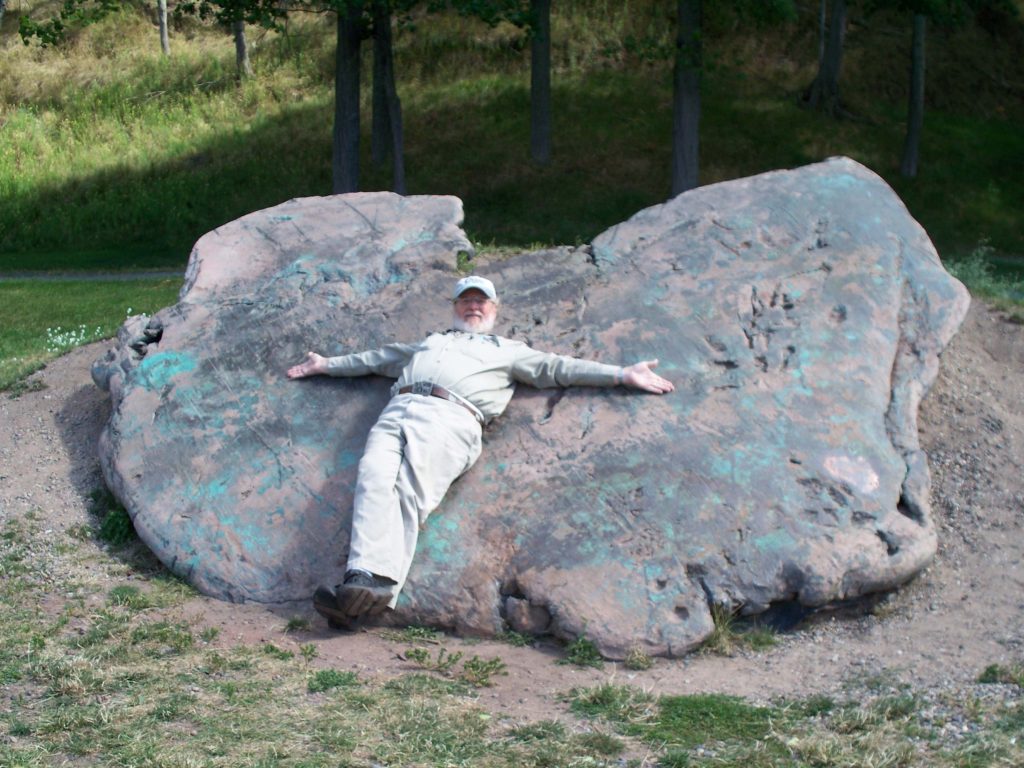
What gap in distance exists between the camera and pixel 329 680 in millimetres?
4715

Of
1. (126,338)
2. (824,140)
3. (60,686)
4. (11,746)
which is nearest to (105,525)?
(126,338)

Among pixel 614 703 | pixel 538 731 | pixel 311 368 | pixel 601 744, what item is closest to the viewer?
pixel 601 744

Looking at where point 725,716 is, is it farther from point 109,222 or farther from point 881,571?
point 109,222

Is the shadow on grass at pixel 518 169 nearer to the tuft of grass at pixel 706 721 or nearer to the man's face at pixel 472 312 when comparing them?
the man's face at pixel 472 312

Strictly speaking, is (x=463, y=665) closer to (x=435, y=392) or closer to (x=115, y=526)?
(x=435, y=392)

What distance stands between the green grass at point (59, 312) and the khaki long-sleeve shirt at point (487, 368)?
149 inches

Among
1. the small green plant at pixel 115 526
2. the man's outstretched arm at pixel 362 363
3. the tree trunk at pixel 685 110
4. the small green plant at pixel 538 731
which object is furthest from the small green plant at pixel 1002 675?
the tree trunk at pixel 685 110

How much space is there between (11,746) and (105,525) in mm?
2430

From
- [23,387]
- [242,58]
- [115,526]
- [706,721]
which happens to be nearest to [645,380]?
[706,721]

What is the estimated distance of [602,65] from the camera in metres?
23.8

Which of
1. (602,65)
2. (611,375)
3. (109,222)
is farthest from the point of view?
(602,65)

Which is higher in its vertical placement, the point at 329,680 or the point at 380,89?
the point at 329,680

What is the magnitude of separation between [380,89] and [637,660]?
1577 centimetres

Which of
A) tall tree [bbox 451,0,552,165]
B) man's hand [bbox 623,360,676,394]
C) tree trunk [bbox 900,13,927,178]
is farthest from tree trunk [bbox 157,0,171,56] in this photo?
man's hand [bbox 623,360,676,394]
